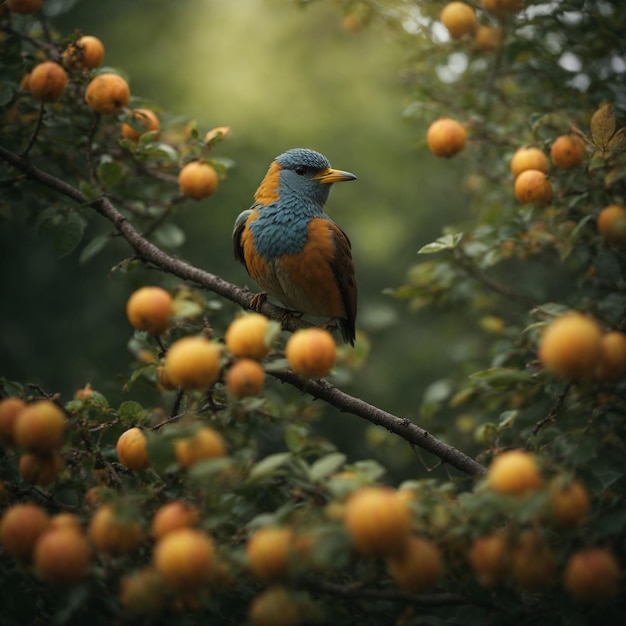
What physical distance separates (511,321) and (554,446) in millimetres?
2384

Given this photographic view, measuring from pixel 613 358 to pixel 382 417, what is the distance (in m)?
0.97

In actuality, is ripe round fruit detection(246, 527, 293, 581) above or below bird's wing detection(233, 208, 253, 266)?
below

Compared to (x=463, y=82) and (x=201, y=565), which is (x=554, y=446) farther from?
(x=463, y=82)

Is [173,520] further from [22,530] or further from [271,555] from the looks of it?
[22,530]

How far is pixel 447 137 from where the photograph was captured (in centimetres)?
300

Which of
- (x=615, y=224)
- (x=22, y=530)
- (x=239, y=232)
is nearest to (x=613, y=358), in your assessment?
(x=615, y=224)

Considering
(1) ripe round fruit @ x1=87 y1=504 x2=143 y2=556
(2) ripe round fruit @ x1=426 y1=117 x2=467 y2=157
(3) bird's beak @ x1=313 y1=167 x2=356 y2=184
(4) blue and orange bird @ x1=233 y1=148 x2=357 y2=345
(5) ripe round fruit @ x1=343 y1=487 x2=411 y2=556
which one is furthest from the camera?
(3) bird's beak @ x1=313 y1=167 x2=356 y2=184

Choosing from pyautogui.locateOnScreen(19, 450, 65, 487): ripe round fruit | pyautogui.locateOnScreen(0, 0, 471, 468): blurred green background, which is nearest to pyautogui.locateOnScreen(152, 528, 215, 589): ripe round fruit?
pyautogui.locateOnScreen(19, 450, 65, 487): ripe round fruit

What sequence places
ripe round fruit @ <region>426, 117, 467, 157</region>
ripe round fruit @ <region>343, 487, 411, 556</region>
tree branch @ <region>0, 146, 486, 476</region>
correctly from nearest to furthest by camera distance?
ripe round fruit @ <region>343, 487, 411, 556</region>, tree branch @ <region>0, 146, 486, 476</region>, ripe round fruit @ <region>426, 117, 467, 157</region>

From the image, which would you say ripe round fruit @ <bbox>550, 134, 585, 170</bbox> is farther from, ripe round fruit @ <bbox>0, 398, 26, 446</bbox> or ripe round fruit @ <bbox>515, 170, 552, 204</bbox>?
ripe round fruit @ <bbox>0, 398, 26, 446</bbox>

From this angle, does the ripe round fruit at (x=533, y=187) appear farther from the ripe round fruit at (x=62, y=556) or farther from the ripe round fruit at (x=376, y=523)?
the ripe round fruit at (x=62, y=556)

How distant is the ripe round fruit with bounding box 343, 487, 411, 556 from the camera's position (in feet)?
4.36

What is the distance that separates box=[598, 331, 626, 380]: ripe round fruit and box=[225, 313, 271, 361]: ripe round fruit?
79cm

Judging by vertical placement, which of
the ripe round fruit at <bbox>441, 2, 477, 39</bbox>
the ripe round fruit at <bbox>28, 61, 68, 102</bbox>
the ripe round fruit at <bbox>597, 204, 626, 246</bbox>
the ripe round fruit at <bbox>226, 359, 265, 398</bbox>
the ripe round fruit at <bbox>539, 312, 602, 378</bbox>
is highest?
the ripe round fruit at <bbox>441, 2, 477, 39</bbox>
